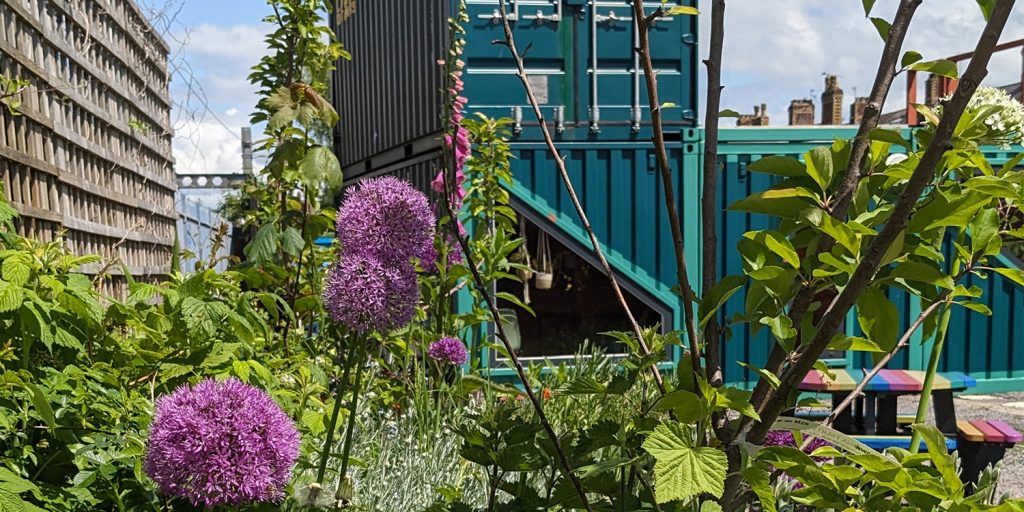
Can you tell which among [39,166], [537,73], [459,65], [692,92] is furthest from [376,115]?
[459,65]

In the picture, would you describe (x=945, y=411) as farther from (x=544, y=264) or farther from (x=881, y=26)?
(x=544, y=264)

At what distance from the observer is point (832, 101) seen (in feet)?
77.7

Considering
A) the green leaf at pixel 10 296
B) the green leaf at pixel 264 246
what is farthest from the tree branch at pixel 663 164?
the green leaf at pixel 264 246

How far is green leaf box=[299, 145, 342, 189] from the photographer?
2.98 meters

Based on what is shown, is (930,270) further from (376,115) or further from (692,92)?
(376,115)

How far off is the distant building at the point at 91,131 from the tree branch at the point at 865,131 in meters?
2.59

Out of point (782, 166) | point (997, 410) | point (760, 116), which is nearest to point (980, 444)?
point (782, 166)

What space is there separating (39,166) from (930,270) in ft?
14.6

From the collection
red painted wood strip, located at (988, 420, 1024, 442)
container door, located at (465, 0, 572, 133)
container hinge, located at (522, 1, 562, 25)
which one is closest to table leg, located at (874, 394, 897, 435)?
red painted wood strip, located at (988, 420, 1024, 442)

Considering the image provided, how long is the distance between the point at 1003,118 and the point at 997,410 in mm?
6309

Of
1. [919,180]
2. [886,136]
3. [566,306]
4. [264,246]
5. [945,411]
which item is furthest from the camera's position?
[566,306]

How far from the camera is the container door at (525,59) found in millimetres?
Answer: 6996

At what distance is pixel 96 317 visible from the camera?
193 cm

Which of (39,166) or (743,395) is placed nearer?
(743,395)
